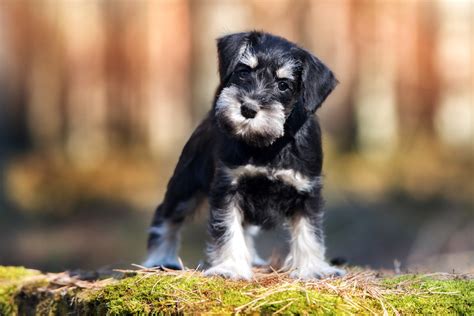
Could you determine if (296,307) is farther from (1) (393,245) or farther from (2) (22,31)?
(2) (22,31)

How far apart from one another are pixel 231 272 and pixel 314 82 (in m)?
1.39

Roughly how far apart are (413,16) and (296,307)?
1513cm

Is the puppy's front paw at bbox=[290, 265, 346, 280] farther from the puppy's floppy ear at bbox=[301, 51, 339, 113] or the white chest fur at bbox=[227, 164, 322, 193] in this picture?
the puppy's floppy ear at bbox=[301, 51, 339, 113]

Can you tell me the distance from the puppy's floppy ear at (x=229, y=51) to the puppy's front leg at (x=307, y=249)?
112 centimetres

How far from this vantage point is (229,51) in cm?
582

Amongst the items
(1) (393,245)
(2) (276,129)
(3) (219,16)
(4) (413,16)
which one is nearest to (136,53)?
(3) (219,16)

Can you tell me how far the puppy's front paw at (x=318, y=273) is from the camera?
17.8 feet

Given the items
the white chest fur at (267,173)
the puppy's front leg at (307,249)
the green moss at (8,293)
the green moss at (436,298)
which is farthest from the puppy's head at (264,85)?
the green moss at (8,293)

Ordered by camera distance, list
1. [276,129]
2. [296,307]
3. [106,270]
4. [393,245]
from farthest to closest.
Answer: [393,245] < [106,270] < [276,129] < [296,307]

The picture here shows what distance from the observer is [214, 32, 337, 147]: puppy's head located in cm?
528

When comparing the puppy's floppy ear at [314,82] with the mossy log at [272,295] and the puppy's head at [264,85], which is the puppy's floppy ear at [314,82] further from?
the mossy log at [272,295]

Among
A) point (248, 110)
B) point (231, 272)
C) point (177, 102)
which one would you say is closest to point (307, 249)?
point (231, 272)

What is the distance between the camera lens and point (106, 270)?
6.38 m

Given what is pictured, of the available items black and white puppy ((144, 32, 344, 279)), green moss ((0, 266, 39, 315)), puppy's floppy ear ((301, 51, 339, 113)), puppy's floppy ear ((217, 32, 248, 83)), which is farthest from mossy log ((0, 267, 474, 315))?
puppy's floppy ear ((217, 32, 248, 83))
